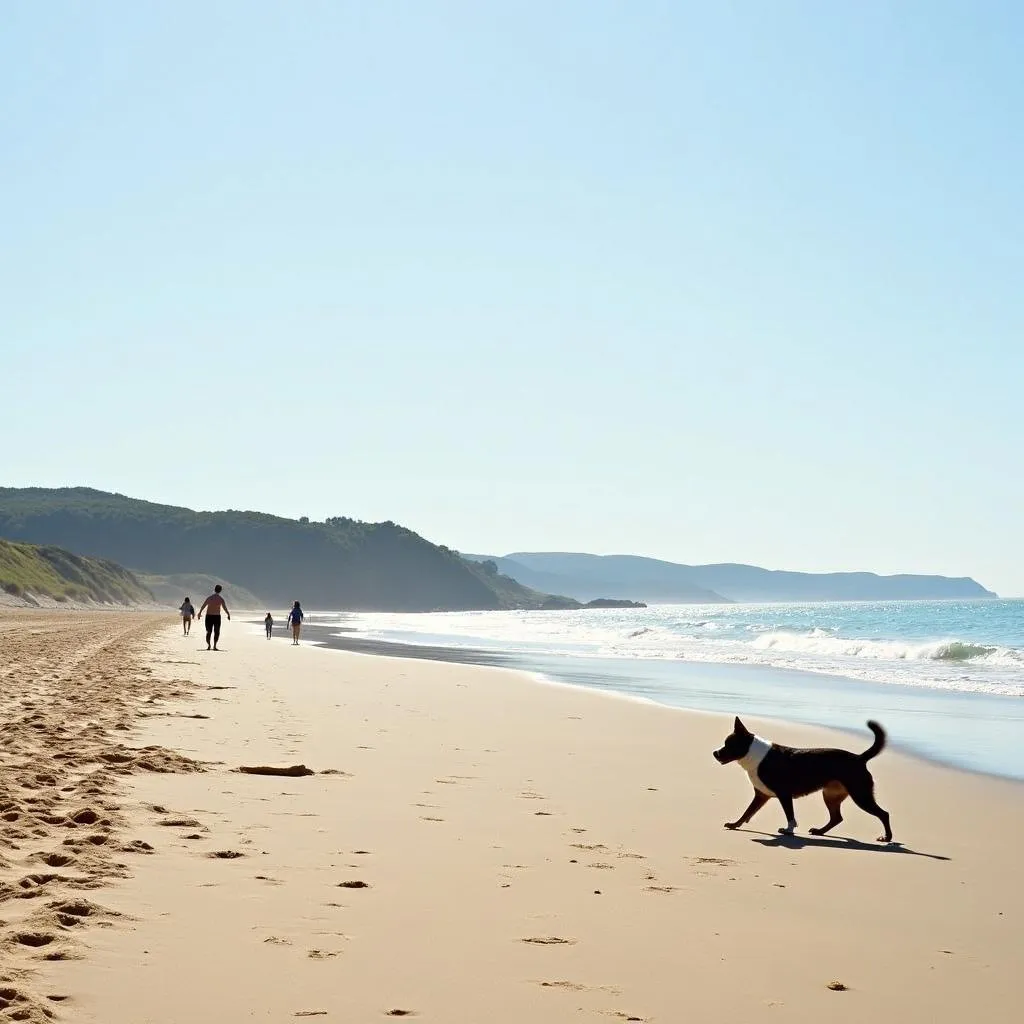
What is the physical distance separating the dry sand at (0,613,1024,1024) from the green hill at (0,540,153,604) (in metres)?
79.0

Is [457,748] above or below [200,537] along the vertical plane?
below

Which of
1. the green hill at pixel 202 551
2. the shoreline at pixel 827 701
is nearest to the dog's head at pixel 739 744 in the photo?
the shoreline at pixel 827 701

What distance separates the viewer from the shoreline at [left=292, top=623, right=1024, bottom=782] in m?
12.4

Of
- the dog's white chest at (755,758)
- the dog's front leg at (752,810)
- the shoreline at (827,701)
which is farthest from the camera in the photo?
the shoreline at (827,701)

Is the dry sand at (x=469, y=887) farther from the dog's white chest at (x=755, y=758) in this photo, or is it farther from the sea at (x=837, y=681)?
the sea at (x=837, y=681)

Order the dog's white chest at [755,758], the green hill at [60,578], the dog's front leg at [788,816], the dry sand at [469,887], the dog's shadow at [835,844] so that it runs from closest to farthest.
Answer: the dry sand at [469,887]
the dog's shadow at [835,844]
the dog's front leg at [788,816]
the dog's white chest at [755,758]
the green hill at [60,578]

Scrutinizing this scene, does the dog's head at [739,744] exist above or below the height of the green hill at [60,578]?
below

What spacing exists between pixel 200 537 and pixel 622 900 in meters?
197

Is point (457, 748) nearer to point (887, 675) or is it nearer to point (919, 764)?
point (919, 764)

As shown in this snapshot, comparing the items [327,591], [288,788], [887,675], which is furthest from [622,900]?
[327,591]

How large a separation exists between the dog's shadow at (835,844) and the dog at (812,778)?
11 cm

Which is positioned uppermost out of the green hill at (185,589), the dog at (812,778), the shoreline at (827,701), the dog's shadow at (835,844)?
the green hill at (185,589)

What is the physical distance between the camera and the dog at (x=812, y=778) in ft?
24.7

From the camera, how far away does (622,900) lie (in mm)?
5328
